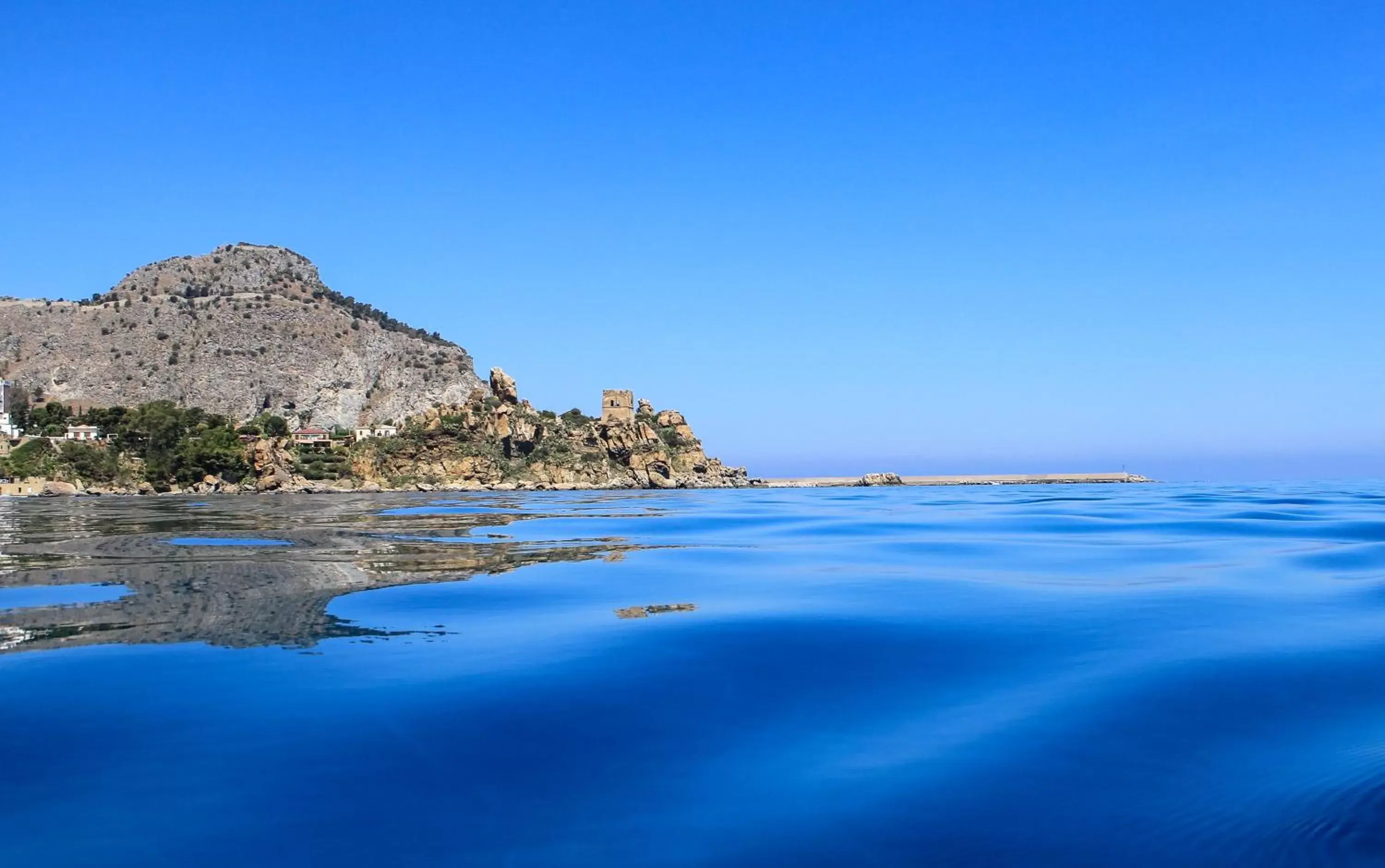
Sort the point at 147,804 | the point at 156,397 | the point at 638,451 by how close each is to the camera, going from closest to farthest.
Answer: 1. the point at 147,804
2. the point at 638,451
3. the point at 156,397

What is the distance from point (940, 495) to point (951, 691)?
4791 cm

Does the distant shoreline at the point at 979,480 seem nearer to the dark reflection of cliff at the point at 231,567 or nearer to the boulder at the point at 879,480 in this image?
the boulder at the point at 879,480

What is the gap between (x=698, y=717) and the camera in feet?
21.0

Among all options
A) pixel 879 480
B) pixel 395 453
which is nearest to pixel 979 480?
pixel 879 480

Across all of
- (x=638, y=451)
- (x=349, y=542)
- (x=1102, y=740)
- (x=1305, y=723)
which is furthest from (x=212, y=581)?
(x=638, y=451)

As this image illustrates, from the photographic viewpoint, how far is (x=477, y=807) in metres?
4.83

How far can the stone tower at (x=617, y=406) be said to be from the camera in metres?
101

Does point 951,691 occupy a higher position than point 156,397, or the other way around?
point 156,397

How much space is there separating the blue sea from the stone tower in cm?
8717

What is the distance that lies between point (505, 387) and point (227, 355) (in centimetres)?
5106

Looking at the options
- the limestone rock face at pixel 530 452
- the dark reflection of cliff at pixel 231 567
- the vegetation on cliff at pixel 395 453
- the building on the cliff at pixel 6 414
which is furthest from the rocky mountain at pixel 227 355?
the dark reflection of cliff at pixel 231 567

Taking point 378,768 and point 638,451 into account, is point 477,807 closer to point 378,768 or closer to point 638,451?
point 378,768

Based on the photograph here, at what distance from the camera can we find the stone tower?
101m

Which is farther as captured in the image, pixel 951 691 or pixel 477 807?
pixel 951 691
